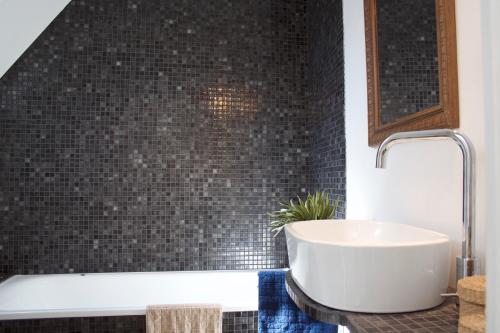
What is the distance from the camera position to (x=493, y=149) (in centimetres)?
43

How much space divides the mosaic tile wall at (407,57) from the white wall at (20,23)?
2352 millimetres

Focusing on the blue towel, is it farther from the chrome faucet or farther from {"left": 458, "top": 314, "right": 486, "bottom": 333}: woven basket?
{"left": 458, "top": 314, "right": 486, "bottom": 333}: woven basket

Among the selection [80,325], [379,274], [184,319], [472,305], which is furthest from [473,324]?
[80,325]

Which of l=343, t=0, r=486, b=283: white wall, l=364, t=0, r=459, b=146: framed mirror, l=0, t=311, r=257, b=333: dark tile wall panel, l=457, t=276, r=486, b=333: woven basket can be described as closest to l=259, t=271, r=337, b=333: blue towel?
l=343, t=0, r=486, b=283: white wall

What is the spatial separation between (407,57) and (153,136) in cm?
218

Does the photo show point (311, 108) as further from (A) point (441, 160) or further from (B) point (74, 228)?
(B) point (74, 228)

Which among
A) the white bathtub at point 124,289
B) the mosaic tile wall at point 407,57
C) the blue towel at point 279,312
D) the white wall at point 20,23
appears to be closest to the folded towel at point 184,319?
the blue towel at point 279,312

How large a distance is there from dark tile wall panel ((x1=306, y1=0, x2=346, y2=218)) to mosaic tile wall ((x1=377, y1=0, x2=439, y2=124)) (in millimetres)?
623

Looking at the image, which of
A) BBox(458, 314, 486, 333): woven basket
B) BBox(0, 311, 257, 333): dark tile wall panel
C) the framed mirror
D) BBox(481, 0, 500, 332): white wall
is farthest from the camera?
BBox(0, 311, 257, 333): dark tile wall panel

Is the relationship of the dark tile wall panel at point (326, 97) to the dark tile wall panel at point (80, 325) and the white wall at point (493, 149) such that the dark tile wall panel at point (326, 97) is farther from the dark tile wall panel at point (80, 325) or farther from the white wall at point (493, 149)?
the white wall at point (493, 149)

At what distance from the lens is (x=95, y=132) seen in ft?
10.3

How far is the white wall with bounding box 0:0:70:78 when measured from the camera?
8.37ft

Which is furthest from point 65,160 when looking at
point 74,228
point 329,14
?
point 329,14

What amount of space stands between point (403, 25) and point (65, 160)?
271 cm
